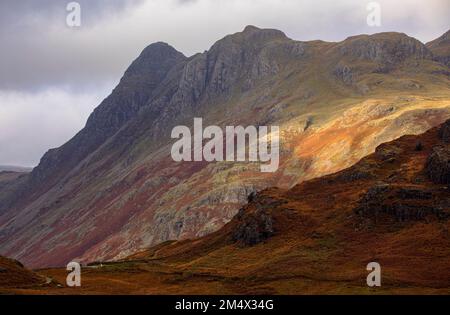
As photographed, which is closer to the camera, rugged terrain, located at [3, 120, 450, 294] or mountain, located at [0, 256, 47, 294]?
rugged terrain, located at [3, 120, 450, 294]

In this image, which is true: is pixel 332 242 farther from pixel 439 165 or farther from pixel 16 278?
pixel 16 278

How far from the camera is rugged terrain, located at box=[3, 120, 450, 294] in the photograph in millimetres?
79625

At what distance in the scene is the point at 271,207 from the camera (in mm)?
121000

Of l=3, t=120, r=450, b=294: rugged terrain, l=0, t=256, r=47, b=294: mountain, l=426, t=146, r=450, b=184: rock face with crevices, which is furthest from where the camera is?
l=426, t=146, r=450, b=184: rock face with crevices

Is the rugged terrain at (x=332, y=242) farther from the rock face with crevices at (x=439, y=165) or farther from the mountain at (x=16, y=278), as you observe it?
the mountain at (x=16, y=278)

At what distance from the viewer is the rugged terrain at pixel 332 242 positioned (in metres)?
79.6

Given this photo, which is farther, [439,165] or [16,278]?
[439,165]

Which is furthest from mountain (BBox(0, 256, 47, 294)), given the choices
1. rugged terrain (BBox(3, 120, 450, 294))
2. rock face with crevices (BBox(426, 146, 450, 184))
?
rock face with crevices (BBox(426, 146, 450, 184))

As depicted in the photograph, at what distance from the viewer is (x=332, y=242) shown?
97.6 metres

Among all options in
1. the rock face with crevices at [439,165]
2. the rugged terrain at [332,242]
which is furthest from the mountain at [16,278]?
the rock face with crevices at [439,165]

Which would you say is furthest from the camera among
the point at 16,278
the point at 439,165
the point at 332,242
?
the point at 439,165

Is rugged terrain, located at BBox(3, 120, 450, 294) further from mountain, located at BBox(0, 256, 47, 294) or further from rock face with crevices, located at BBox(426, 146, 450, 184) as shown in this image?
mountain, located at BBox(0, 256, 47, 294)

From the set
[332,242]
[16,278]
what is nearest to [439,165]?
[332,242]

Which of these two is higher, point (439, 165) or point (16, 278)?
point (439, 165)
